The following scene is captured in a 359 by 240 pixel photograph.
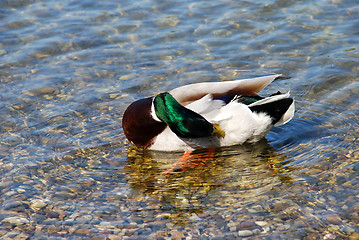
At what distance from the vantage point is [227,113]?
5.11 metres

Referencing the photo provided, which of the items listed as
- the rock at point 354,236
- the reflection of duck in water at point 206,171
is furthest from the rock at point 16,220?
the rock at point 354,236

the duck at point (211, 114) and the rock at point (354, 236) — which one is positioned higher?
the duck at point (211, 114)

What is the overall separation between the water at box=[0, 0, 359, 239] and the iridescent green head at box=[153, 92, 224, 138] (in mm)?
405

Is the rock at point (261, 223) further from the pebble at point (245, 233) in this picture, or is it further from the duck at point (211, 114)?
the duck at point (211, 114)

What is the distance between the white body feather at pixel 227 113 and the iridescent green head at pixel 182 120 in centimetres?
14

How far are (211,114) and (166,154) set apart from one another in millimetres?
791

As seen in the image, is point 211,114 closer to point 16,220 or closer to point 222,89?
point 222,89

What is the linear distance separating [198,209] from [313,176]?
1.13 m

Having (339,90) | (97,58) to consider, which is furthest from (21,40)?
(339,90)

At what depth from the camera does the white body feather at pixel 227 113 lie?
16.8 ft

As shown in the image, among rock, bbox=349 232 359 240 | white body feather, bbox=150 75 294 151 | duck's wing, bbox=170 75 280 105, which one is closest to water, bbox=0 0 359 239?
rock, bbox=349 232 359 240

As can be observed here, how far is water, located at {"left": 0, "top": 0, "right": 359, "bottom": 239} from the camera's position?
4.33 metres

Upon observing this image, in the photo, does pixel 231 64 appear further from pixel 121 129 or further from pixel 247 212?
pixel 247 212

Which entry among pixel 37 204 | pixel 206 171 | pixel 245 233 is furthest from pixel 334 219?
pixel 37 204
